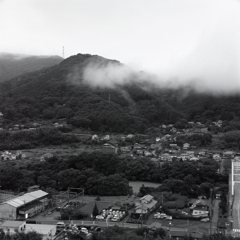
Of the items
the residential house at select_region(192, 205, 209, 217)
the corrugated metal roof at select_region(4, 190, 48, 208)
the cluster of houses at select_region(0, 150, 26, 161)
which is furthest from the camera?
the cluster of houses at select_region(0, 150, 26, 161)

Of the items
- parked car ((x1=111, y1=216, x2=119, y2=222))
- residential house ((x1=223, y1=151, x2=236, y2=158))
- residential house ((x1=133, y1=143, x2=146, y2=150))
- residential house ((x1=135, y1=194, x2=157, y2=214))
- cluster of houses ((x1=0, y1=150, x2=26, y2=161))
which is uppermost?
residential house ((x1=133, y1=143, x2=146, y2=150))

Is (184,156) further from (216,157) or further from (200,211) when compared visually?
(200,211)

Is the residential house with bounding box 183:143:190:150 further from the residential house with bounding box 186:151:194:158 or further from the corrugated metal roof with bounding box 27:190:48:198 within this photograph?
the corrugated metal roof with bounding box 27:190:48:198

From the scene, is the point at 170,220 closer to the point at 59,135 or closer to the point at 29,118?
the point at 59,135

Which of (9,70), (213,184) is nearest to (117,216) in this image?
(213,184)

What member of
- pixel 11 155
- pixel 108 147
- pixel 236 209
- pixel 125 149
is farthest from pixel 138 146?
pixel 236 209

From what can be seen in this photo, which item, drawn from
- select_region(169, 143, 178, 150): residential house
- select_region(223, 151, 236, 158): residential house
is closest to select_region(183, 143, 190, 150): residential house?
select_region(169, 143, 178, 150): residential house

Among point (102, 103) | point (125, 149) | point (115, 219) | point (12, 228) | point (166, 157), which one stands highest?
point (102, 103)

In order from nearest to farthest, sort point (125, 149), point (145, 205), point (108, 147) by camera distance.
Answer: point (145, 205)
point (125, 149)
point (108, 147)
